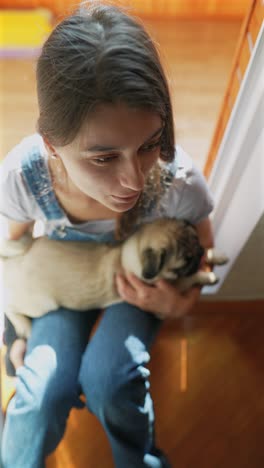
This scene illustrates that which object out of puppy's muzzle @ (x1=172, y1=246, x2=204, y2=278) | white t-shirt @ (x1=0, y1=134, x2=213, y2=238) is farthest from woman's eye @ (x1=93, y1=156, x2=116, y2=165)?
puppy's muzzle @ (x1=172, y1=246, x2=204, y2=278)

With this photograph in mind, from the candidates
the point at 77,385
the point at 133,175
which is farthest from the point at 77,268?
the point at 133,175

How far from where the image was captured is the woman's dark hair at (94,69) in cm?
59

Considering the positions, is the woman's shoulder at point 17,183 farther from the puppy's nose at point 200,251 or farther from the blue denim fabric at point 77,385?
the puppy's nose at point 200,251

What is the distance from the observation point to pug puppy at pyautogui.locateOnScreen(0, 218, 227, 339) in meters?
0.90

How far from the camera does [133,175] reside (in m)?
0.67

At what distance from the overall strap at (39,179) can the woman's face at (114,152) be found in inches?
4.5

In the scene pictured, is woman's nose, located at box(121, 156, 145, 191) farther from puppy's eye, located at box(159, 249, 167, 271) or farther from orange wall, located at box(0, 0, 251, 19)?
orange wall, located at box(0, 0, 251, 19)

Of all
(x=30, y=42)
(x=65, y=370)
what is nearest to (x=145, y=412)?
(x=65, y=370)

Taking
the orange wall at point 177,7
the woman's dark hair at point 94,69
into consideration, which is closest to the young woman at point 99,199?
the woman's dark hair at point 94,69

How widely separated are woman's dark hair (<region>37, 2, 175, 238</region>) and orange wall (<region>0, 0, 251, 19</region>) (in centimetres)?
106

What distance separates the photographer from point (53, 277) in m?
0.92

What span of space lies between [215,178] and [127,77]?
1.51 ft

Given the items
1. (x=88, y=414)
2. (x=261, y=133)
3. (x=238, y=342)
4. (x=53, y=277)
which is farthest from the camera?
(x=238, y=342)

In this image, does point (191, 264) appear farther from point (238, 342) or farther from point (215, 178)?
point (238, 342)
